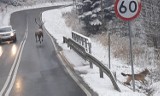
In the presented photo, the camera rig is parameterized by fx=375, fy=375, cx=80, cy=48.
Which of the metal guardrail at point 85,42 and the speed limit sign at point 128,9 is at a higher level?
the speed limit sign at point 128,9

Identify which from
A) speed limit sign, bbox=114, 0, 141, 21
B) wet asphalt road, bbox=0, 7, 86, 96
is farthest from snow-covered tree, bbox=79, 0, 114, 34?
speed limit sign, bbox=114, 0, 141, 21

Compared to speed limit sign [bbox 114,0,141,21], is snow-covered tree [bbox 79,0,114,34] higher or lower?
lower

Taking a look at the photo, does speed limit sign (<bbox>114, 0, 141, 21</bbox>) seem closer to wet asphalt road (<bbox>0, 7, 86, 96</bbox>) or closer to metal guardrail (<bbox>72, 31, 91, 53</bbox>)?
wet asphalt road (<bbox>0, 7, 86, 96</bbox>)

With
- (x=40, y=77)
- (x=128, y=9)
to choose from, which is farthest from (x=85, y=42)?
(x=128, y=9)

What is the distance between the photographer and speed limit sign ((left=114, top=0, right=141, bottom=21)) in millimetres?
10352

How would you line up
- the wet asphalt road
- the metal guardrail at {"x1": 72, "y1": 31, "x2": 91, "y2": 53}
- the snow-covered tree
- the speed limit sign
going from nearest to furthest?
the speed limit sign → the wet asphalt road → the metal guardrail at {"x1": 72, "y1": 31, "x2": 91, "y2": 53} → the snow-covered tree

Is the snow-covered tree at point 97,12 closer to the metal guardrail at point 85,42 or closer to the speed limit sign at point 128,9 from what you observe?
the metal guardrail at point 85,42

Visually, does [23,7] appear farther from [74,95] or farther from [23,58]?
[74,95]

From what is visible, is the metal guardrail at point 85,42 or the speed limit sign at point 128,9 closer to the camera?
the speed limit sign at point 128,9

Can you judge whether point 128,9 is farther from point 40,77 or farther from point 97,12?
point 97,12

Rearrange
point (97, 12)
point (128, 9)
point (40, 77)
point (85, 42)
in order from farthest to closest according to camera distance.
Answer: point (97, 12), point (85, 42), point (40, 77), point (128, 9)

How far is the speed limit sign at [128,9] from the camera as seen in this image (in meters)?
10.4

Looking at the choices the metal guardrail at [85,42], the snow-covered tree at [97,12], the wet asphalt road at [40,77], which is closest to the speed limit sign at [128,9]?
the wet asphalt road at [40,77]

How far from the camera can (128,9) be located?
34.2ft
